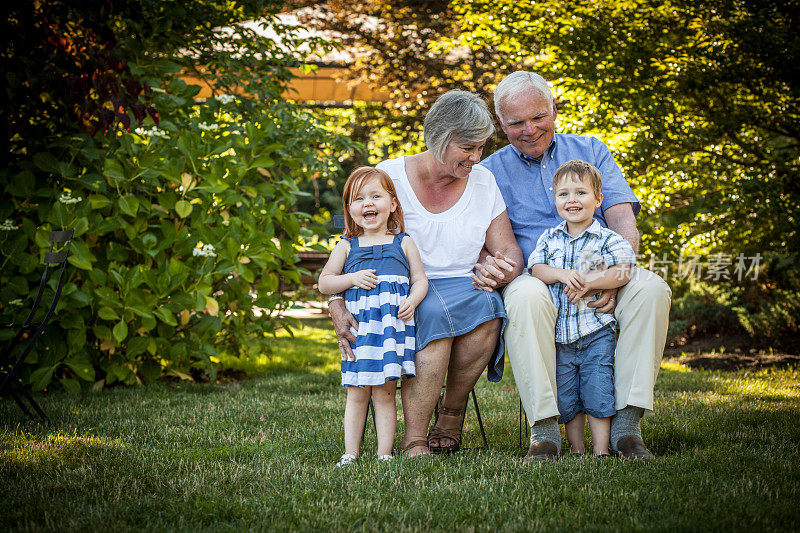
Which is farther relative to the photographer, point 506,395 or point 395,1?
point 395,1

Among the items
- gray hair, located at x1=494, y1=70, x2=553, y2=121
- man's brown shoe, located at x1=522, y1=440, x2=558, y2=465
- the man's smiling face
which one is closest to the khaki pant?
man's brown shoe, located at x1=522, y1=440, x2=558, y2=465

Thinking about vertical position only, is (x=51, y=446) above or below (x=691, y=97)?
below

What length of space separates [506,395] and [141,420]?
2.22 meters

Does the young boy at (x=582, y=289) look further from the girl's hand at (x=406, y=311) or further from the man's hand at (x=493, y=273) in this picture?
the girl's hand at (x=406, y=311)

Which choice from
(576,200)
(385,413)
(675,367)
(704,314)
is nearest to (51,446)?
(385,413)

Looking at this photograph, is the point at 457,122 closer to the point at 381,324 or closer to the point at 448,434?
the point at 381,324

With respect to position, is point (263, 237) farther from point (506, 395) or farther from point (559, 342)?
point (559, 342)

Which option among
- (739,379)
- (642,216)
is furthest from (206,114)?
(739,379)

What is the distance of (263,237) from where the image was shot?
4375mm

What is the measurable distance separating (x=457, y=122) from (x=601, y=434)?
141 cm

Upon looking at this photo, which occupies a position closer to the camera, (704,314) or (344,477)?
(344,477)

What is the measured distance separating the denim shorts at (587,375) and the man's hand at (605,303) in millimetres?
72

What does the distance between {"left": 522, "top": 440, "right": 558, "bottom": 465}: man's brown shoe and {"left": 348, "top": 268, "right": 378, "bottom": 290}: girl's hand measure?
2.97 ft

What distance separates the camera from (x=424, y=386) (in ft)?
9.02
